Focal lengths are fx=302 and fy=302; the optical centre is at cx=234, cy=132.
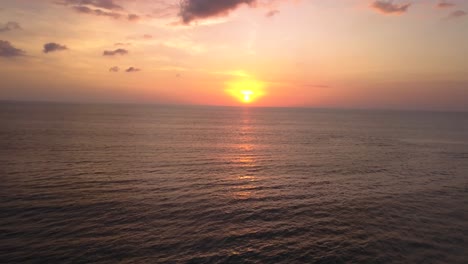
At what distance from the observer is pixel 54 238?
25938mm

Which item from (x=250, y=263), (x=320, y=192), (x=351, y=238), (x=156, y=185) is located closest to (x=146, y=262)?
(x=250, y=263)

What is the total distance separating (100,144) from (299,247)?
6743 centimetres

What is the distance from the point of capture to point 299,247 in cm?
2636

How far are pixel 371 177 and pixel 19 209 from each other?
50.3 meters

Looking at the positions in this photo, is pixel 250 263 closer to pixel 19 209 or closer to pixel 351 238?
pixel 351 238

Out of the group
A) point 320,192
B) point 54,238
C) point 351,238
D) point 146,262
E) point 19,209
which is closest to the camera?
point 146,262

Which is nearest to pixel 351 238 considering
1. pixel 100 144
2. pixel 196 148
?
pixel 196 148

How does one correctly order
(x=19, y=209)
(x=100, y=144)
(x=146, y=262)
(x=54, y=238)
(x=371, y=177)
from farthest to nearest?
(x=100, y=144) → (x=371, y=177) → (x=19, y=209) → (x=54, y=238) → (x=146, y=262)

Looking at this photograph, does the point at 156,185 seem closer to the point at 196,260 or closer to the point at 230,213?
the point at 230,213

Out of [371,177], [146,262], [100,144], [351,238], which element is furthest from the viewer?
[100,144]

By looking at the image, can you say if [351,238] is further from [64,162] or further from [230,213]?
[64,162]

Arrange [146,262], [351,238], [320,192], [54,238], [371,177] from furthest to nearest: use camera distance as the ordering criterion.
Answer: [371,177] < [320,192] < [351,238] < [54,238] < [146,262]

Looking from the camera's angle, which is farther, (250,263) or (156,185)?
(156,185)

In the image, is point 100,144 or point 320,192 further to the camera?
point 100,144
